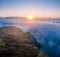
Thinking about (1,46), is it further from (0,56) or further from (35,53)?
(35,53)

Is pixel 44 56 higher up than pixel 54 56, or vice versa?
pixel 44 56

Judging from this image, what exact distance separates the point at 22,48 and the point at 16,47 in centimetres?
128

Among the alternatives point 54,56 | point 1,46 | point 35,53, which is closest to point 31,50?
point 35,53

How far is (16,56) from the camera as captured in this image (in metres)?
24.8

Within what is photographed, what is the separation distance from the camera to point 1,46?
28922mm

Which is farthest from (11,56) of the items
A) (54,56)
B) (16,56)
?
(54,56)

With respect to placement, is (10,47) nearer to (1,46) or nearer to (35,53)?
(1,46)

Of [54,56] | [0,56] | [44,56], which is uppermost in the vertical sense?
[0,56]

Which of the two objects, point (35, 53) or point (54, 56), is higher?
point (35, 53)

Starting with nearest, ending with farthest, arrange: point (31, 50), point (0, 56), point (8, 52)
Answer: point (0, 56) → point (8, 52) → point (31, 50)

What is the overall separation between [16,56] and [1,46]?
5.60m

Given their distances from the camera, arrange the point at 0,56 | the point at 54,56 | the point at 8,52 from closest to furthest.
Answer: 1. the point at 0,56
2. the point at 8,52
3. the point at 54,56

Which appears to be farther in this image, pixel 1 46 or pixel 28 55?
pixel 1 46

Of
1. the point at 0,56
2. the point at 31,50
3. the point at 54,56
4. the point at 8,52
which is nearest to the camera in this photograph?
the point at 0,56
